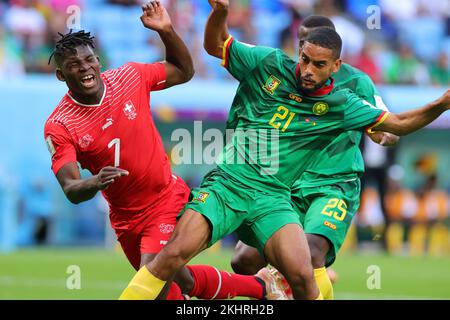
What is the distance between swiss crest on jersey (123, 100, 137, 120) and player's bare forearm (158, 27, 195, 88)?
1.44 feet

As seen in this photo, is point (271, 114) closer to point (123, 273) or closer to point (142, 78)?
point (142, 78)

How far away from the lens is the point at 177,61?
24.8 feet

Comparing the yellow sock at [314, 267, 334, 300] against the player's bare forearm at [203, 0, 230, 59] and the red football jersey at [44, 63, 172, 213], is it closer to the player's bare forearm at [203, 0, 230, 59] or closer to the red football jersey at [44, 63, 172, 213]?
the red football jersey at [44, 63, 172, 213]

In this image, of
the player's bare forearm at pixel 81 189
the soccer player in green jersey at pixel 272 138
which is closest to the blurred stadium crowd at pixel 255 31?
the soccer player in green jersey at pixel 272 138

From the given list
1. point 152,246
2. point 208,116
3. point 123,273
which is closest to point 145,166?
point 152,246

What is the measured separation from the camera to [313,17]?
8.88 meters

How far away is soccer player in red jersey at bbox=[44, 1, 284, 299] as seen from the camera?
7.03 metres

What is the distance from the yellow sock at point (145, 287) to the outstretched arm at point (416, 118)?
2.03 m

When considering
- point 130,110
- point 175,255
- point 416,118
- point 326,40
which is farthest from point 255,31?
point 175,255

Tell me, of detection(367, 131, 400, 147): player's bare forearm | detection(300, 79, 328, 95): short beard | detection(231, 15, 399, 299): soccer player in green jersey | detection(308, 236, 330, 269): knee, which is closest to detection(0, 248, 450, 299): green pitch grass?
detection(231, 15, 399, 299): soccer player in green jersey

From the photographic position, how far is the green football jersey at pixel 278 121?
23.4 feet

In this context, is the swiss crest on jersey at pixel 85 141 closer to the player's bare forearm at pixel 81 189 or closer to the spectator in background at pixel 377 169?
the player's bare forearm at pixel 81 189

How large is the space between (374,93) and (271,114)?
147 centimetres

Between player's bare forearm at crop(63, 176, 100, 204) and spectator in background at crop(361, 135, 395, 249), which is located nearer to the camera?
player's bare forearm at crop(63, 176, 100, 204)
